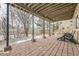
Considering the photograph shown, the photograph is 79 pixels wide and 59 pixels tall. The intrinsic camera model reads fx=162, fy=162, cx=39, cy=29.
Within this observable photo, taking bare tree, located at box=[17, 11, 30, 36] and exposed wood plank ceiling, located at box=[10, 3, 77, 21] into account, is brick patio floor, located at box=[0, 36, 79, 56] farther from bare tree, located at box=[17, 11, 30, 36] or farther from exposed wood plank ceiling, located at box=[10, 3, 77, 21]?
exposed wood plank ceiling, located at box=[10, 3, 77, 21]

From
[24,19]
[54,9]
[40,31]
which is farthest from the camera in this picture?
[54,9]

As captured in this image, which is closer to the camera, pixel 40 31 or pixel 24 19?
pixel 24 19

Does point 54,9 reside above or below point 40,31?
above

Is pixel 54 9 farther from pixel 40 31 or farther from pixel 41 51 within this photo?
pixel 41 51

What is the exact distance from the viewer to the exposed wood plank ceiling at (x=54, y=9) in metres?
3.21

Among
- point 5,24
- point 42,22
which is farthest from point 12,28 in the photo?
point 42,22

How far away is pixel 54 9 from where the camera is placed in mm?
3459

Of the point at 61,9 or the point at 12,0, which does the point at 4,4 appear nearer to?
the point at 12,0

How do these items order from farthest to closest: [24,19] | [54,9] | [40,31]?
[54,9], [40,31], [24,19]

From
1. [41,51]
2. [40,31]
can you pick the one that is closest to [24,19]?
[40,31]

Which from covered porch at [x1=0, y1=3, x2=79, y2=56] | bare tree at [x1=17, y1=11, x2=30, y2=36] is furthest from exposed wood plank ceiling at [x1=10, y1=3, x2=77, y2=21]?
bare tree at [x1=17, y1=11, x2=30, y2=36]

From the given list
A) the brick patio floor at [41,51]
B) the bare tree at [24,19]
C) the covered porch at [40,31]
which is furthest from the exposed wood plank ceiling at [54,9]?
the brick patio floor at [41,51]

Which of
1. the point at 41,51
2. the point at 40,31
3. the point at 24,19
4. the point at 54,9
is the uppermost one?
the point at 54,9

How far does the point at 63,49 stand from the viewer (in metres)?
3.14
